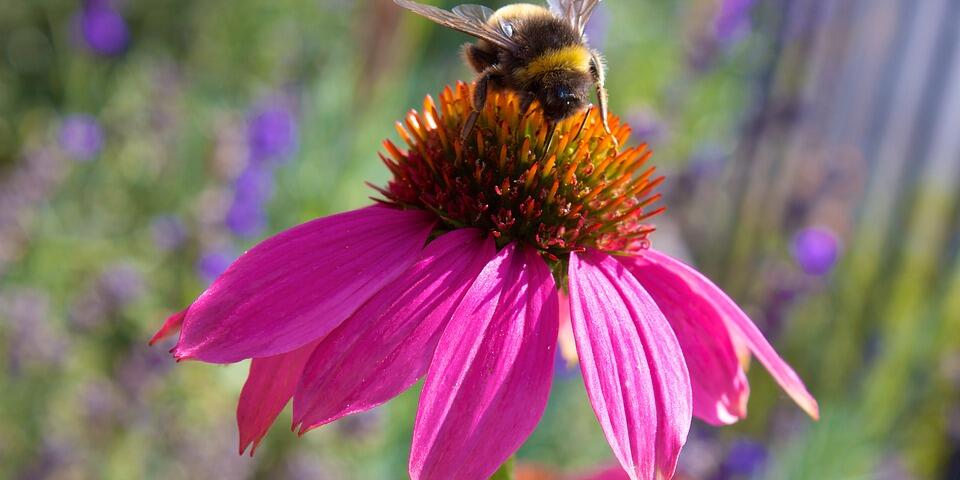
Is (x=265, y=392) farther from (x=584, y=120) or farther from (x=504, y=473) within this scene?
(x=584, y=120)

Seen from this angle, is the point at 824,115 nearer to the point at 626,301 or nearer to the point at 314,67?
the point at 314,67

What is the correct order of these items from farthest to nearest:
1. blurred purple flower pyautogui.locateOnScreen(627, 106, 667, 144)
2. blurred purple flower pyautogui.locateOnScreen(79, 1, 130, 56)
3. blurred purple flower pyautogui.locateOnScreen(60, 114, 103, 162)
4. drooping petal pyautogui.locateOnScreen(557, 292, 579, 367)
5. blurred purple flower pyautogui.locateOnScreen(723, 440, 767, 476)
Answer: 1. blurred purple flower pyautogui.locateOnScreen(79, 1, 130, 56)
2. blurred purple flower pyautogui.locateOnScreen(60, 114, 103, 162)
3. blurred purple flower pyautogui.locateOnScreen(627, 106, 667, 144)
4. blurred purple flower pyautogui.locateOnScreen(723, 440, 767, 476)
5. drooping petal pyautogui.locateOnScreen(557, 292, 579, 367)

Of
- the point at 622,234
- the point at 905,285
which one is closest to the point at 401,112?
the point at 905,285

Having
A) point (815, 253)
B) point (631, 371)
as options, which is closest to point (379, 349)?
point (631, 371)

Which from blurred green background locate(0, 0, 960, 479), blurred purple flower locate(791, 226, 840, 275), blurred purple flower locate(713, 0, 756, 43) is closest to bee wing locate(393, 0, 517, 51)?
blurred green background locate(0, 0, 960, 479)

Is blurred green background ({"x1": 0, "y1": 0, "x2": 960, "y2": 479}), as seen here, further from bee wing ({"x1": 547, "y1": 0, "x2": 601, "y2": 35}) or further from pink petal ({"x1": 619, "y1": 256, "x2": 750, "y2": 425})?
bee wing ({"x1": 547, "y1": 0, "x2": 601, "y2": 35})
